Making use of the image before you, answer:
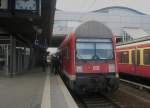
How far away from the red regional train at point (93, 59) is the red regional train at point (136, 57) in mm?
3630

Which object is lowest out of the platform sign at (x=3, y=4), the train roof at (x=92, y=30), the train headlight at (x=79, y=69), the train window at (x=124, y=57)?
the train headlight at (x=79, y=69)

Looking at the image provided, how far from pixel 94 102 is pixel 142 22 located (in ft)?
164

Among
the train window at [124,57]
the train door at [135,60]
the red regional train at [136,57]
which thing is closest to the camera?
the red regional train at [136,57]

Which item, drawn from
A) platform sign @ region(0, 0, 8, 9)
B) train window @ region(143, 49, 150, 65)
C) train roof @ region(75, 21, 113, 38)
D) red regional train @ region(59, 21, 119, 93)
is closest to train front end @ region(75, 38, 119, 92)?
red regional train @ region(59, 21, 119, 93)

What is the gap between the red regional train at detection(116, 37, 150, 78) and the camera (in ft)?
59.5

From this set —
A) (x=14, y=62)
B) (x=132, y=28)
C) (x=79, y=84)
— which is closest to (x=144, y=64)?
(x=79, y=84)

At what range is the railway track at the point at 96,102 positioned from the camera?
13.3 m

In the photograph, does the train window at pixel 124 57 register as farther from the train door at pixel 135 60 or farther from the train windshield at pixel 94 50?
the train windshield at pixel 94 50

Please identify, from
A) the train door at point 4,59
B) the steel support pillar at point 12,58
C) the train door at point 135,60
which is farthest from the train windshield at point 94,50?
the train door at point 4,59

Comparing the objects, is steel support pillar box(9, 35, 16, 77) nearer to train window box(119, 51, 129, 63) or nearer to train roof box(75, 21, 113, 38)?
train window box(119, 51, 129, 63)

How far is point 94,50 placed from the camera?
15.0 meters

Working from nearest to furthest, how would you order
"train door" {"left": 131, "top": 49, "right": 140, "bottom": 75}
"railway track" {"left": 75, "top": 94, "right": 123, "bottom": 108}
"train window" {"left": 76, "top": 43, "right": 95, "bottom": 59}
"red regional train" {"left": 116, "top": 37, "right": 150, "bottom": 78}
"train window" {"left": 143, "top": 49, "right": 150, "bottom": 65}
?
"railway track" {"left": 75, "top": 94, "right": 123, "bottom": 108} → "train window" {"left": 76, "top": 43, "right": 95, "bottom": 59} → "train window" {"left": 143, "top": 49, "right": 150, "bottom": 65} → "red regional train" {"left": 116, "top": 37, "right": 150, "bottom": 78} → "train door" {"left": 131, "top": 49, "right": 140, "bottom": 75}

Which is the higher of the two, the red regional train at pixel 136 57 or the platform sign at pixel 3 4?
the platform sign at pixel 3 4

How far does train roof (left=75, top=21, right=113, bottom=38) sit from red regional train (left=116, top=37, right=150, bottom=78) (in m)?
3.63
